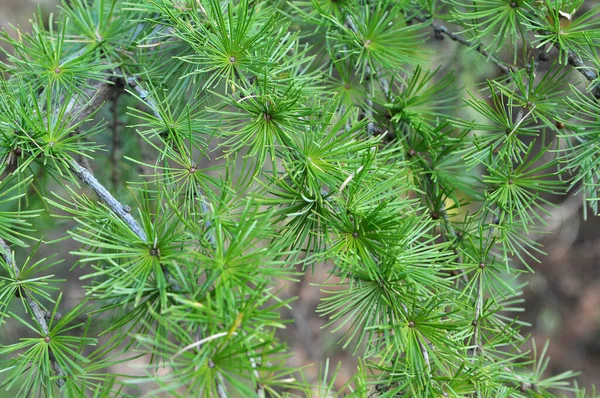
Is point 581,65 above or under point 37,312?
above

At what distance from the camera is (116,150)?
1022 millimetres

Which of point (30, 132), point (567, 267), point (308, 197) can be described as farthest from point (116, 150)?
point (567, 267)

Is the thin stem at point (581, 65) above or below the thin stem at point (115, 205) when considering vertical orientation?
above

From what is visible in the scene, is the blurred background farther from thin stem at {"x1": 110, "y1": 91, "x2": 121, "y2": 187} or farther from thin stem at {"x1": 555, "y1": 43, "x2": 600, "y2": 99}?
thin stem at {"x1": 555, "y1": 43, "x2": 600, "y2": 99}

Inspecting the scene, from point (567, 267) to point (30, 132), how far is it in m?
2.24

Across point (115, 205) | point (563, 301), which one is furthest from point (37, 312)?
point (563, 301)

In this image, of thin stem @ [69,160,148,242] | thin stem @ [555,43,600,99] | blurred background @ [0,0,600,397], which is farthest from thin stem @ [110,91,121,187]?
blurred background @ [0,0,600,397]

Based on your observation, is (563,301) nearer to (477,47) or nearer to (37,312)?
(477,47)

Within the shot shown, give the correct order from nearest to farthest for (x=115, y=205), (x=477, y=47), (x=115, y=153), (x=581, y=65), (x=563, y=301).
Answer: (x=115, y=205), (x=581, y=65), (x=477, y=47), (x=115, y=153), (x=563, y=301)

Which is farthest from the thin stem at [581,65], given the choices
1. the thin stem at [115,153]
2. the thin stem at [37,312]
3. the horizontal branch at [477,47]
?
the thin stem at [115,153]

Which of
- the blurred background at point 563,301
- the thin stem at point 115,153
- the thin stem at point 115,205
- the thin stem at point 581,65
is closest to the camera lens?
the thin stem at point 115,205

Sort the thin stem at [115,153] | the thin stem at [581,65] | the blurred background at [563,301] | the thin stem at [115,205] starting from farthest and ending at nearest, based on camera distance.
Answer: the blurred background at [563,301]
the thin stem at [115,153]
the thin stem at [581,65]
the thin stem at [115,205]

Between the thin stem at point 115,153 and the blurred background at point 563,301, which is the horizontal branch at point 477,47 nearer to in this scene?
the thin stem at point 115,153

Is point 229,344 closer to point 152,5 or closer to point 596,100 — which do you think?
point 152,5
